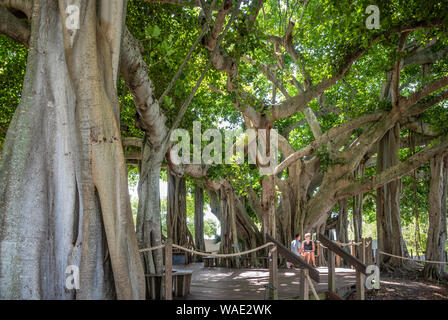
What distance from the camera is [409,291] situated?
23.5ft

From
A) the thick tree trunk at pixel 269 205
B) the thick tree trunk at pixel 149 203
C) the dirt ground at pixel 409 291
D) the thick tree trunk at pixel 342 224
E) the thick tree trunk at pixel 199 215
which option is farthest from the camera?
the thick tree trunk at pixel 199 215

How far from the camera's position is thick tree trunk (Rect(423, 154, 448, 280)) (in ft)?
29.6

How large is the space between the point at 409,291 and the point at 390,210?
11.3ft

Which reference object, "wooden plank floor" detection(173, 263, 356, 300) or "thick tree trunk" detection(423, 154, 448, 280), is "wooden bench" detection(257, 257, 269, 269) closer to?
"wooden plank floor" detection(173, 263, 356, 300)

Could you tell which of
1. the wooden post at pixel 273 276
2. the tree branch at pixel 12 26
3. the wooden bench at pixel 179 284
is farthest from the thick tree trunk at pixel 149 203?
the tree branch at pixel 12 26

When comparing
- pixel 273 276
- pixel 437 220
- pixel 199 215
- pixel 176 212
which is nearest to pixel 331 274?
pixel 273 276

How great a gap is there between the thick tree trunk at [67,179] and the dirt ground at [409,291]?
458 centimetres

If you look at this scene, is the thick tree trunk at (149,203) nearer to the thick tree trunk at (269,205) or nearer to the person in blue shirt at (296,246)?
the thick tree trunk at (269,205)

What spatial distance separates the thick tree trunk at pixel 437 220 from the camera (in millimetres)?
9035

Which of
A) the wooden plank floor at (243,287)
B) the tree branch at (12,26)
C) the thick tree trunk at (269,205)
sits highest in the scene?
the tree branch at (12,26)

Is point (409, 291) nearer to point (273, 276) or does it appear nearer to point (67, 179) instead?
point (273, 276)

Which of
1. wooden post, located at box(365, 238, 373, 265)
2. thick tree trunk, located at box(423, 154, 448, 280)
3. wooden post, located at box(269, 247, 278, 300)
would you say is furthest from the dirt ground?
wooden post, located at box(269, 247, 278, 300)

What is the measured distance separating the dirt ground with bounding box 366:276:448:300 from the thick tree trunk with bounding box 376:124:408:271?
4.40 ft

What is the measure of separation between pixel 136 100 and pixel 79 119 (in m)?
1.83
